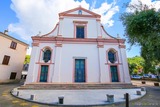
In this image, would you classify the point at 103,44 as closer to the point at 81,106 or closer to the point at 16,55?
the point at 81,106

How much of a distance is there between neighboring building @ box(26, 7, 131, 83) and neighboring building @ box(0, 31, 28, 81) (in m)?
7.05

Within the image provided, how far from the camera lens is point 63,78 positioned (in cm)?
1265

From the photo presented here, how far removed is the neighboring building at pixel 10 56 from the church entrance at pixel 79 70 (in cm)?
1188

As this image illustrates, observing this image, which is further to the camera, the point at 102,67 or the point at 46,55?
the point at 46,55

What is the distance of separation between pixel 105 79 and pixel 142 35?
791cm

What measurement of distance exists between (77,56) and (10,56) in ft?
39.9

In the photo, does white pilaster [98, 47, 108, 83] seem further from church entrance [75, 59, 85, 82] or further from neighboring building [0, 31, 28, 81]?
neighboring building [0, 31, 28, 81]

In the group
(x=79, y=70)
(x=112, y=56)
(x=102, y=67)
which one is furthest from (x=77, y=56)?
(x=112, y=56)

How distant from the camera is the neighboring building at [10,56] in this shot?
54.6 ft

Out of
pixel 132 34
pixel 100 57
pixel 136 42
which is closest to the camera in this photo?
pixel 132 34

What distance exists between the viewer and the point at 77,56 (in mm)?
13523

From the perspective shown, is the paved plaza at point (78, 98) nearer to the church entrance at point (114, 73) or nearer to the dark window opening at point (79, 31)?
the church entrance at point (114, 73)

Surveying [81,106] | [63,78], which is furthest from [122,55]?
[81,106]

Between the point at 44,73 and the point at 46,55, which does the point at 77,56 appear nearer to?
the point at 46,55
